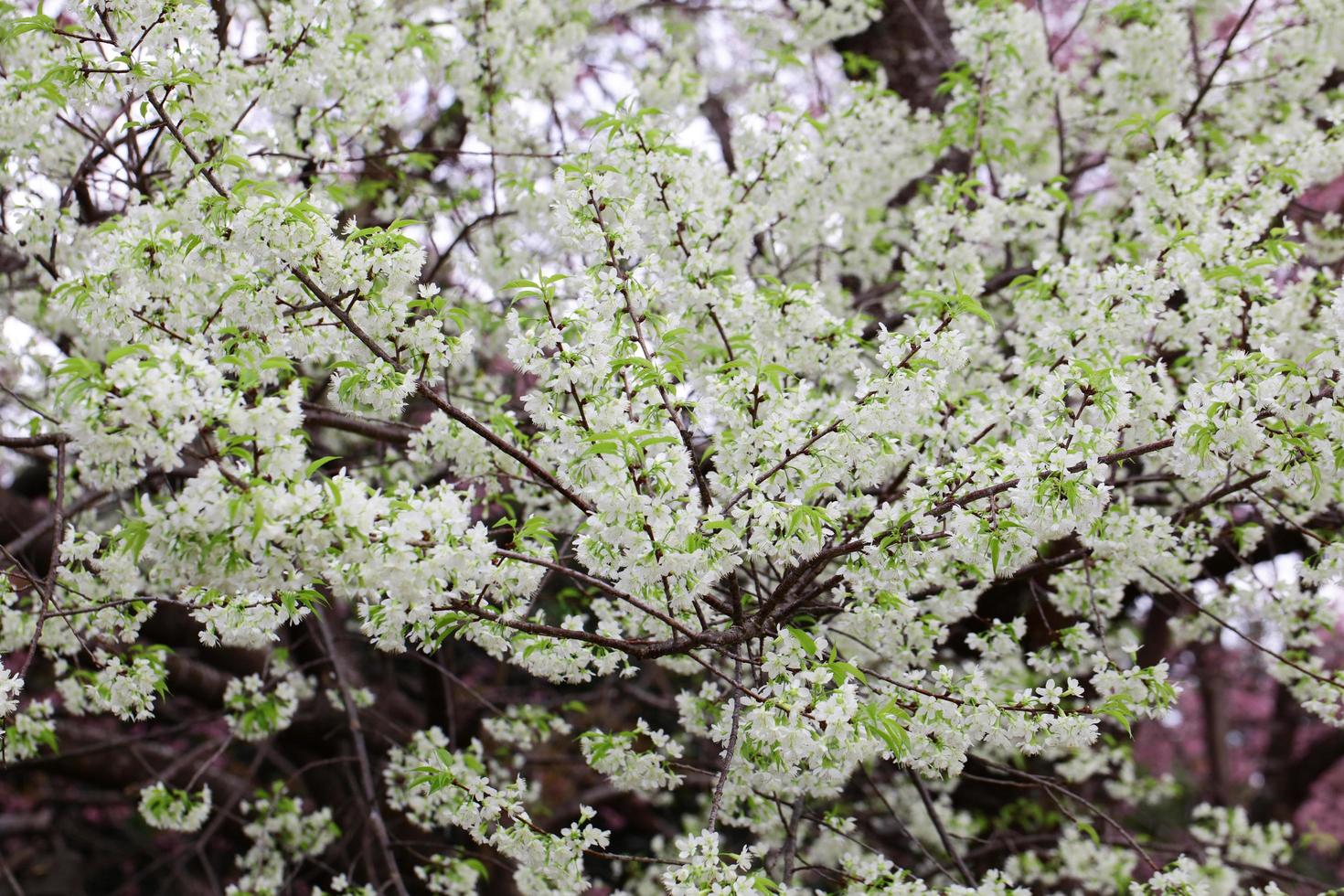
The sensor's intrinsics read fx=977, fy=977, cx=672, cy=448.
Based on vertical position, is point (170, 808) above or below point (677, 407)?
below

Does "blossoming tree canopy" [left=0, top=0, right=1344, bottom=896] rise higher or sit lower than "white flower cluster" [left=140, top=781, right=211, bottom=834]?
higher

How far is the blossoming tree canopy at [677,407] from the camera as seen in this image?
256cm

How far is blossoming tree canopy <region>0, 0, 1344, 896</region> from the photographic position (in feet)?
8.41

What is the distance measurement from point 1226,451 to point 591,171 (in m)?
2.12

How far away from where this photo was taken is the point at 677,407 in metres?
3.00

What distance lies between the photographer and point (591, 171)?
3305mm

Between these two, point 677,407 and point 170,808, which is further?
point 170,808

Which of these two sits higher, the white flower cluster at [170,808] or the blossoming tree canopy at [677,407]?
the blossoming tree canopy at [677,407]

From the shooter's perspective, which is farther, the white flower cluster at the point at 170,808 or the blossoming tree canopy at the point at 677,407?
the white flower cluster at the point at 170,808

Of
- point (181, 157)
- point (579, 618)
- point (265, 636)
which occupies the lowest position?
point (265, 636)

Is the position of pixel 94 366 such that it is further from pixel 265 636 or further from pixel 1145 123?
pixel 1145 123

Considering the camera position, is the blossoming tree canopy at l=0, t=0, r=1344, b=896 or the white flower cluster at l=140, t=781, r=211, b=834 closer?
the blossoming tree canopy at l=0, t=0, r=1344, b=896

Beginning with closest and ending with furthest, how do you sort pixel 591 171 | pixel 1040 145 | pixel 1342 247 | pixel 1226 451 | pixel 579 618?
1. pixel 1226 451
2. pixel 591 171
3. pixel 579 618
4. pixel 1342 247
5. pixel 1040 145

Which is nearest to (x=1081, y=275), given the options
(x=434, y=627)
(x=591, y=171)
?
(x=591, y=171)
